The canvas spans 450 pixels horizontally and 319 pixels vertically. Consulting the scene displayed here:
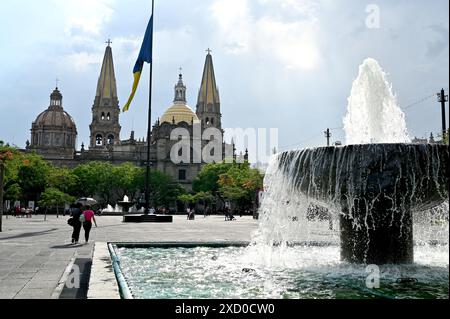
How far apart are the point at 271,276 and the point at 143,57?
69.5ft

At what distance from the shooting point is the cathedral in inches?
3593

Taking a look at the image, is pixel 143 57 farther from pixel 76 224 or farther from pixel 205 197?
pixel 205 197

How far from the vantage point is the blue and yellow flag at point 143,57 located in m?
26.1

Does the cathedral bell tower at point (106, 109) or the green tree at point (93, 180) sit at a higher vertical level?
the cathedral bell tower at point (106, 109)

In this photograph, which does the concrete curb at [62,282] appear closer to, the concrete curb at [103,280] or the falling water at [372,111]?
the concrete curb at [103,280]

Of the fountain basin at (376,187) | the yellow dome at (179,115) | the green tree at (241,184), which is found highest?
the yellow dome at (179,115)

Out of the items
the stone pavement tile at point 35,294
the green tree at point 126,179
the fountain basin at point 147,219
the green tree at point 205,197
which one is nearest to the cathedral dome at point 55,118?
the green tree at point 126,179

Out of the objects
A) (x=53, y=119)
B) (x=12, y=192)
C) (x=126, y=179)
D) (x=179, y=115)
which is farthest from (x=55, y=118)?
(x=12, y=192)

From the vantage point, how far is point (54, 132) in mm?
92500

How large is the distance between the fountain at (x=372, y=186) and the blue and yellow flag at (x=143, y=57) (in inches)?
717

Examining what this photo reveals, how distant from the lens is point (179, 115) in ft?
316

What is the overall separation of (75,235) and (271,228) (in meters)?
6.28
